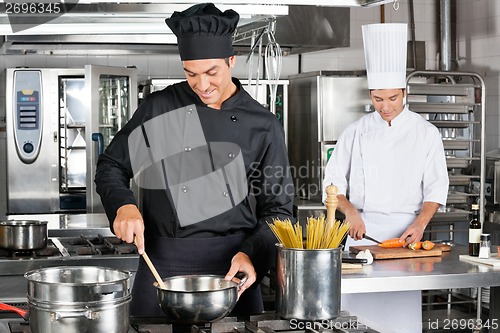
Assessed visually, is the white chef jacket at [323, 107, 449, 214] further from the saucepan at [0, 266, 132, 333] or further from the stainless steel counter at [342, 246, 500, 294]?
the saucepan at [0, 266, 132, 333]

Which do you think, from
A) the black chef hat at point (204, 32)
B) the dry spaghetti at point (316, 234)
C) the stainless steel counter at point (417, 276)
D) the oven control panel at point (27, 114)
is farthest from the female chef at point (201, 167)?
the oven control panel at point (27, 114)

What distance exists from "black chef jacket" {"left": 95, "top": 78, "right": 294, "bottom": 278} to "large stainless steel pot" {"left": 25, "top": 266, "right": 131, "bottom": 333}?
2.91 feet

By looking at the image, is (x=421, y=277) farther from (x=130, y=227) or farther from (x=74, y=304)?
(x=74, y=304)

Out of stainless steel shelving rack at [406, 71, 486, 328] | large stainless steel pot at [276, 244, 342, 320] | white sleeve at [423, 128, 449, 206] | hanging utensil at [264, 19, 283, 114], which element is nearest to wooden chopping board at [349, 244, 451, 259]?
white sleeve at [423, 128, 449, 206]

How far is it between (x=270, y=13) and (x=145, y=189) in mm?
871

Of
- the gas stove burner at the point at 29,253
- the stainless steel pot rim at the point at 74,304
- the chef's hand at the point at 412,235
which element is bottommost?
the gas stove burner at the point at 29,253

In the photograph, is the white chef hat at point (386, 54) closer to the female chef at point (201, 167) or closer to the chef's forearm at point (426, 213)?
the chef's forearm at point (426, 213)

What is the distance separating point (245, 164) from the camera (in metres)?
2.76

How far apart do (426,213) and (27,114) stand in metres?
3.97

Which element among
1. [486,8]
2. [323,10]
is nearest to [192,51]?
[323,10]

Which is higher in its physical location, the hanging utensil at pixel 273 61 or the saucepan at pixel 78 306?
the hanging utensil at pixel 273 61

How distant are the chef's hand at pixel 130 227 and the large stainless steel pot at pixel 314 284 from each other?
0.43 metres

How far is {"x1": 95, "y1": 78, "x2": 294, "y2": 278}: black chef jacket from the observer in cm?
270

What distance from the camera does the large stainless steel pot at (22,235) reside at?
11.5ft
